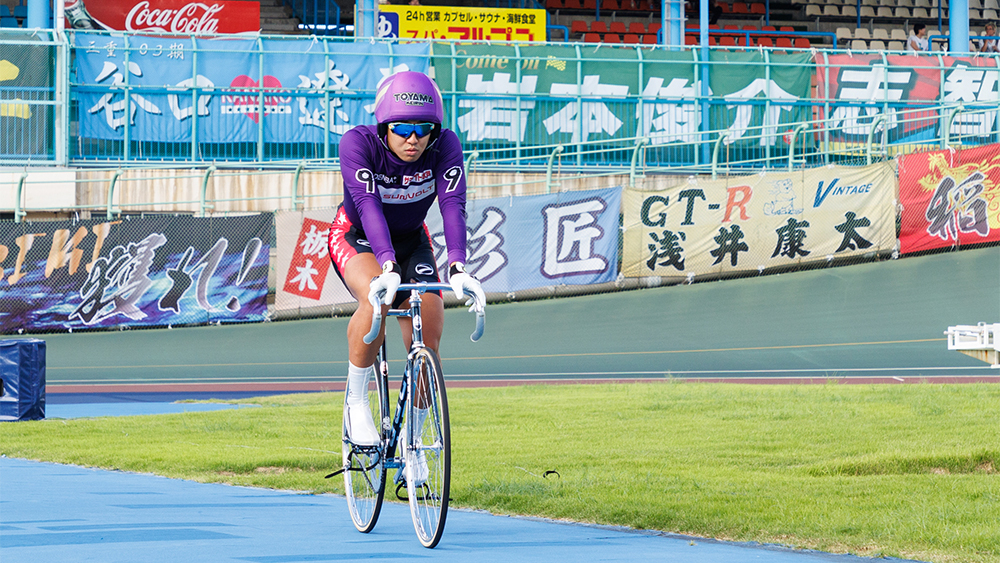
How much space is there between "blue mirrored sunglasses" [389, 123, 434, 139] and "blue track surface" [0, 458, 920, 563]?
1.74m

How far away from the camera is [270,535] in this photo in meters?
5.07

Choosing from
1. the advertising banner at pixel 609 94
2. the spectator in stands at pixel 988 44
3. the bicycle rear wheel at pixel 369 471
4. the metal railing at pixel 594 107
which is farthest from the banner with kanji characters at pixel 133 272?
the spectator in stands at pixel 988 44

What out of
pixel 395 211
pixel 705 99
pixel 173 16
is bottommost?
pixel 395 211

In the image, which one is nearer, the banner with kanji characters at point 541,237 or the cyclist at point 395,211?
the cyclist at point 395,211

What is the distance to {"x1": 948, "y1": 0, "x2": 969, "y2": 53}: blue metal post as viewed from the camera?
96.4 ft

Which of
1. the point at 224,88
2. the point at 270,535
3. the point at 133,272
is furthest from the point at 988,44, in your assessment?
the point at 270,535

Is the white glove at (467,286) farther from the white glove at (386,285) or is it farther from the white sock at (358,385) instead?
the white sock at (358,385)

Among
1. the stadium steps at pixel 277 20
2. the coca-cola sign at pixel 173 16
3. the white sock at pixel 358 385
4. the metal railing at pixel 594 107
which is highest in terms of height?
the stadium steps at pixel 277 20

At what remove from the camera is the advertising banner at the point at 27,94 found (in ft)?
76.7

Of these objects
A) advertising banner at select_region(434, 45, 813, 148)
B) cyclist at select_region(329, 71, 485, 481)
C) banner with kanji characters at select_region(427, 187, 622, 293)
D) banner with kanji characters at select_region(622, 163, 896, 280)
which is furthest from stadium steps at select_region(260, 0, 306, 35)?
cyclist at select_region(329, 71, 485, 481)

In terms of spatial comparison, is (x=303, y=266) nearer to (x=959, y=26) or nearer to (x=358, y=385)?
(x=358, y=385)

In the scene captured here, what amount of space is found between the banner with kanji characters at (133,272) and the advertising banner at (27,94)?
3342mm

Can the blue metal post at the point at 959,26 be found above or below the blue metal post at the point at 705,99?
above

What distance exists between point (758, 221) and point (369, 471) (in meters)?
16.9
